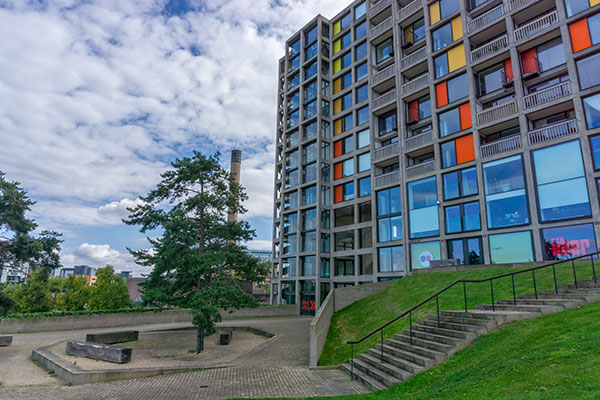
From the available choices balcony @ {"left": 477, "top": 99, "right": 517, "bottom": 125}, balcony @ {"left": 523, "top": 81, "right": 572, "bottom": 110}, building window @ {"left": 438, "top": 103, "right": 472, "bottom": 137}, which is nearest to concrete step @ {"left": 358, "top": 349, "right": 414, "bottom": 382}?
balcony @ {"left": 477, "top": 99, "right": 517, "bottom": 125}

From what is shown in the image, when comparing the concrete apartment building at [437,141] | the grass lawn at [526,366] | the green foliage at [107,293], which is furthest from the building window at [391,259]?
the green foliage at [107,293]

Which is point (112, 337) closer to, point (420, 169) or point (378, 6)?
point (420, 169)

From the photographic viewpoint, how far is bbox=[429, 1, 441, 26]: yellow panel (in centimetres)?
3067

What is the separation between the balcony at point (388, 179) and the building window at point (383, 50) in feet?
41.8

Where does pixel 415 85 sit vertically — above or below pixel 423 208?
above

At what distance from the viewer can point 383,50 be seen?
1475 inches

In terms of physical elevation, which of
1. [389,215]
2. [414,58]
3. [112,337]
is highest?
[414,58]

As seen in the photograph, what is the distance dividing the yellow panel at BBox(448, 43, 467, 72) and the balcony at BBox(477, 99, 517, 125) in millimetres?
4808

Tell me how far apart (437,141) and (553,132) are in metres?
7.77

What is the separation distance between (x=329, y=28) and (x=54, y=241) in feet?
123

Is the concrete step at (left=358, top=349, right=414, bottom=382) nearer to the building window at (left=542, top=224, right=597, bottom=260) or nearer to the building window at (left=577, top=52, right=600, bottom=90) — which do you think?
the building window at (left=542, top=224, right=597, bottom=260)

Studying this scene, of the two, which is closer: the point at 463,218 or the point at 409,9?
the point at 463,218

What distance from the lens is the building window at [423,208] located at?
27.7 metres

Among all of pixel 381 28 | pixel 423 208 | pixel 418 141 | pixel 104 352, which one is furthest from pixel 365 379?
pixel 381 28
